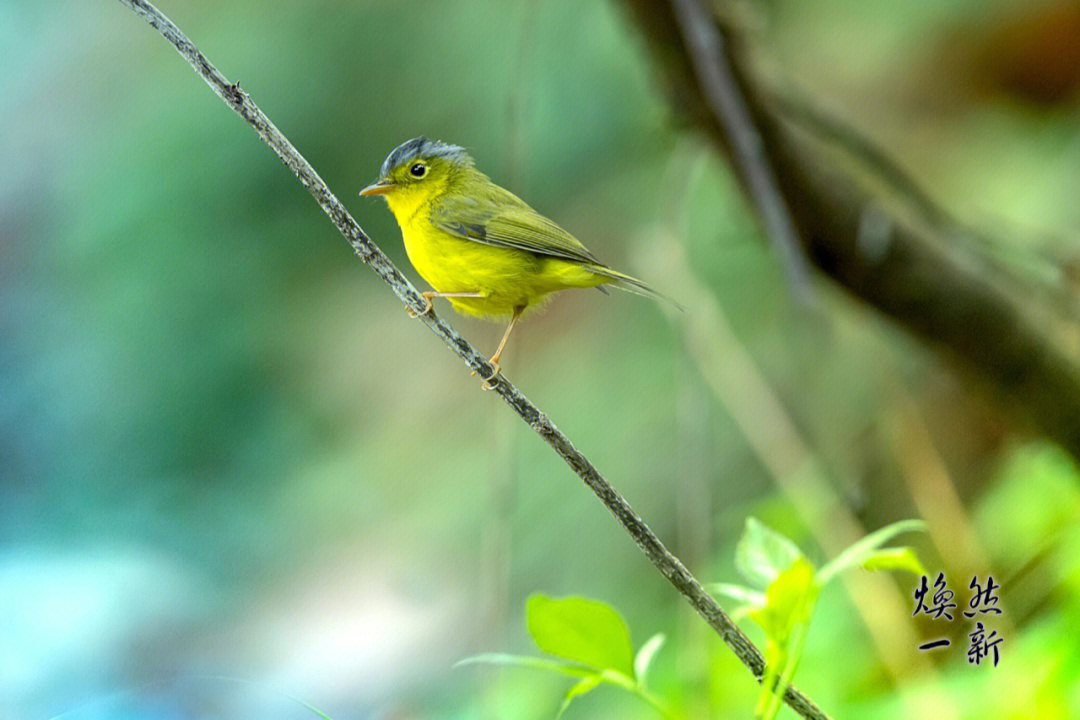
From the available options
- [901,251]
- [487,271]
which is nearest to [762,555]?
[487,271]

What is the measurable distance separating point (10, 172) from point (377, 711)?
0.86 metres

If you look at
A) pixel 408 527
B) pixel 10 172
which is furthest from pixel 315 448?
pixel 10 172

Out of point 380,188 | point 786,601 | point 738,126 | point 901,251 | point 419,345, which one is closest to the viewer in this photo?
point 786,601

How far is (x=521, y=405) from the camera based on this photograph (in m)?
0.35

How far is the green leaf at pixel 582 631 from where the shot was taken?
31 cm

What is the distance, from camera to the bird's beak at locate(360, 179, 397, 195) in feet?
2.18

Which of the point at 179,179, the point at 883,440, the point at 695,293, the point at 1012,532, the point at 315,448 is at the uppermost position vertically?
the point at 179,179

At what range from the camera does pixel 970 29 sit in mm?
1426

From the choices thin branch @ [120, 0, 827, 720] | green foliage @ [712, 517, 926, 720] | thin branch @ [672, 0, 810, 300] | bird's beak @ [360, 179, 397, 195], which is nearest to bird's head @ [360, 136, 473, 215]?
bird's beak @ [360, 179, 397, 195]

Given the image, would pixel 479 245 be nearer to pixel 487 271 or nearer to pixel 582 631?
pixel 487 271

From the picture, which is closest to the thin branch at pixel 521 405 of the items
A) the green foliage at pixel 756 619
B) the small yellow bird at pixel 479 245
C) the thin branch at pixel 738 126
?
the green foliage at pixel 756 619

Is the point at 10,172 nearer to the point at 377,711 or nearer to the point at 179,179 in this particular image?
the point at 179,179

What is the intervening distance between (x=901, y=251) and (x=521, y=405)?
736 millimetres

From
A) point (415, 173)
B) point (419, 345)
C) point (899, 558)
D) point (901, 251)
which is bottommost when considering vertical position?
point (899, 558)
